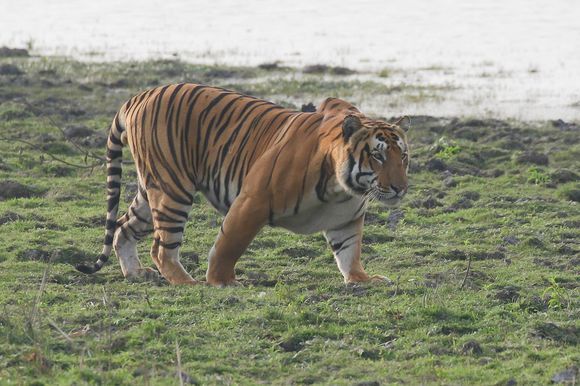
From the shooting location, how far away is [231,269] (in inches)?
390

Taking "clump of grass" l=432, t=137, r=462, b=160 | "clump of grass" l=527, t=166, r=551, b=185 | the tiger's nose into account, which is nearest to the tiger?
the tiger's nose

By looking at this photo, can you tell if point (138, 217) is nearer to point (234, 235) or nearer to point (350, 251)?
point (234, 235)

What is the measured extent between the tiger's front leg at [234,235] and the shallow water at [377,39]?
9493 millimetres

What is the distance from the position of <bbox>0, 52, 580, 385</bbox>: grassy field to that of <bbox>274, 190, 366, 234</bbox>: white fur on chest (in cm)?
43

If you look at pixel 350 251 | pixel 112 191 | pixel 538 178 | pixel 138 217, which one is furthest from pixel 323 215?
pixel 538 178

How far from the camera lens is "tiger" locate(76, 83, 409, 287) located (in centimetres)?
948

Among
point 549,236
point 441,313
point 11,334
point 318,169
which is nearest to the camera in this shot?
point 11,334

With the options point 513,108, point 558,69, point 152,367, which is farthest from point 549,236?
point 558,69

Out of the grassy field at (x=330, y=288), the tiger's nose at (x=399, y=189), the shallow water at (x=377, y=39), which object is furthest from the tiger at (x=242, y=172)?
the shallow water at (x=377, y=39)

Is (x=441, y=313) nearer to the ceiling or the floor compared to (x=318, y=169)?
nearer to the floor

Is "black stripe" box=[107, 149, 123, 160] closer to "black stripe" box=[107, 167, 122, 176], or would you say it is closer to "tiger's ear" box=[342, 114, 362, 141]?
"black stripe" box=[107, 167, 122, 176]

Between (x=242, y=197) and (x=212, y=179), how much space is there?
26.0 inches

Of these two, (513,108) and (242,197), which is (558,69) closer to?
(513,108)

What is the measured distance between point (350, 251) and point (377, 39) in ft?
60.4
